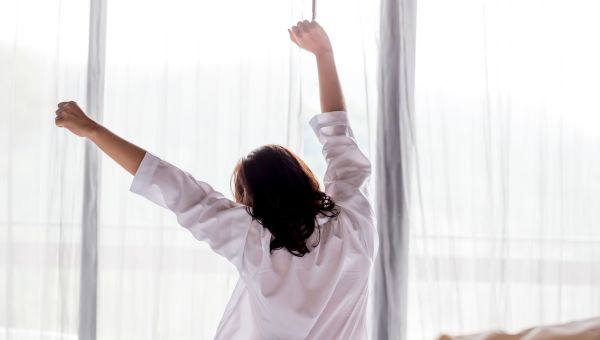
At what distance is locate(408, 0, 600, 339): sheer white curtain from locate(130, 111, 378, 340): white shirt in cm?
46

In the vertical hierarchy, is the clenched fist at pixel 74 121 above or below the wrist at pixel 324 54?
below

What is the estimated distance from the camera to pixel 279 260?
1.36 m

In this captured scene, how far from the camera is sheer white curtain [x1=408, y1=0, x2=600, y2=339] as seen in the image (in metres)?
1.77

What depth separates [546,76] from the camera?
1.79 meters

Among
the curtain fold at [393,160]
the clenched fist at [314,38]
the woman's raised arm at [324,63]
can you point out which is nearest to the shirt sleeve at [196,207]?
the woman's raised arm at [324,63]

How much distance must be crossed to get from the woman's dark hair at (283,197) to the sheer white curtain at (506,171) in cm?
53

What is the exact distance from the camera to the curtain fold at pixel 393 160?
1.85m

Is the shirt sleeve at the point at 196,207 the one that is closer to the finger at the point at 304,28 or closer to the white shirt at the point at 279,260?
the white shirt at the point at 279,260

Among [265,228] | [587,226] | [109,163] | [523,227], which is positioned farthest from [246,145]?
[587,226]

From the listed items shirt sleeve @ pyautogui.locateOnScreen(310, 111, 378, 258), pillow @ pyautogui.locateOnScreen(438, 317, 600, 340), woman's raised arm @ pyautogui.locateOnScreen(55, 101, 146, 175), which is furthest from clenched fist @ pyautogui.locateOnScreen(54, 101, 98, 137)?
pillow @ pyautogui.locateOnScreen(438, 317, 600, 340)

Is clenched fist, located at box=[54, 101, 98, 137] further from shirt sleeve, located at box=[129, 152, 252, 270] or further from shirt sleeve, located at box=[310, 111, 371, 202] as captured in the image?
shirt sleeve, located at box=[310, 111, 371, 202]

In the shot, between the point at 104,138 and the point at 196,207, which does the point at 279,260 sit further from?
the point at 104,138

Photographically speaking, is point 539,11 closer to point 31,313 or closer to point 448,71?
point 448,71

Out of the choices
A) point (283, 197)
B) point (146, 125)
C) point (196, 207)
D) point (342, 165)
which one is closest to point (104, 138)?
point (196, 207)
